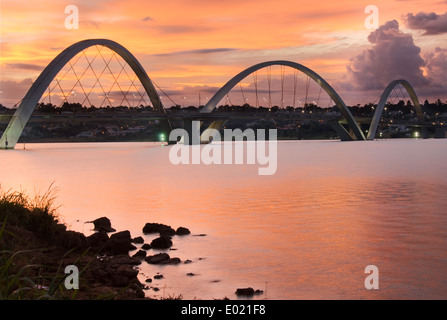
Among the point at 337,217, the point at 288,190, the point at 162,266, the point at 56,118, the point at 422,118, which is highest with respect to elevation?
the point at 422,118

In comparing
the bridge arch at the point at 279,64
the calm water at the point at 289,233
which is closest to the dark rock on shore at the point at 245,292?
the calm water at the point at 289,233

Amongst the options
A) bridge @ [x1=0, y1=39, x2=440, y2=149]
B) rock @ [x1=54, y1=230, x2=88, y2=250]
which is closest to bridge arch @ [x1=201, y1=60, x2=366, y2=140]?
bridge @ [x1=0, y1=39, x2=440, y2=149]

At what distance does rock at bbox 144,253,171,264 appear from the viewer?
43.7ft

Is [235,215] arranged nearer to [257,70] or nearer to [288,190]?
[288,190]

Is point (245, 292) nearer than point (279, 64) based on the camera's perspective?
Yes

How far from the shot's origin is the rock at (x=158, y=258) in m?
13.3

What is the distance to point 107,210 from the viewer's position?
2408 centimetres

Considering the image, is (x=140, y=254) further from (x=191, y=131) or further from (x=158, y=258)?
(x=191, y=131)

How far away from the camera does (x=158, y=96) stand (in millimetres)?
113062

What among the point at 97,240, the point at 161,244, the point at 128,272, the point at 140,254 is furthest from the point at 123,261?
the point at 161,244

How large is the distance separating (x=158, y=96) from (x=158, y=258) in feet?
332

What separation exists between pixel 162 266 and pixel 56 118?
85045mm
